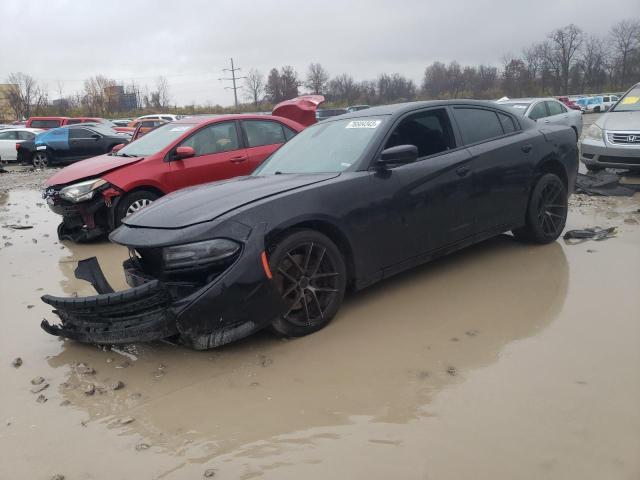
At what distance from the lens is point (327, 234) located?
368 centimetres

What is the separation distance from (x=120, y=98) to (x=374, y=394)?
71180mm

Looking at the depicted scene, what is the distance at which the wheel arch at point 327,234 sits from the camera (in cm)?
335

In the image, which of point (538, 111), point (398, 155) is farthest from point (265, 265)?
point (538, 111)

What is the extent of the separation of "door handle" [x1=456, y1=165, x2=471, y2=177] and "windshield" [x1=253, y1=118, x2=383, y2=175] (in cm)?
79

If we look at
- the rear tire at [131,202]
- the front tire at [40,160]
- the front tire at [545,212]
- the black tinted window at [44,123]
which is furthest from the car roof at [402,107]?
the black tinted window at [44,123]

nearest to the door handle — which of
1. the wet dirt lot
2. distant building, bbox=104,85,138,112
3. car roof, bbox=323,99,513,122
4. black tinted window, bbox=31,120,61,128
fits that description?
car roof, bbox=323,99,513,122

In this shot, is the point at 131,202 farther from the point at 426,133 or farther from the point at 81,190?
the point at 426,133

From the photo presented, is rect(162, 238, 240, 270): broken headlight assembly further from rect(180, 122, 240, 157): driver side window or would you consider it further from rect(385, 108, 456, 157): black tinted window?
rect(180, 122, 240, 157): driver side window

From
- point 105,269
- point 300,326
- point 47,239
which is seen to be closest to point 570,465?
point 300,326

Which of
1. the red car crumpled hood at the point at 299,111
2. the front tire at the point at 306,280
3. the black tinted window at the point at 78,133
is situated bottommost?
the front tire at the point at 306,280

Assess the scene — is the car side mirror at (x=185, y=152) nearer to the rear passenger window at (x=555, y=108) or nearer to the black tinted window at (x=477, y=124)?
the black tinted window at (x=477, y=124)

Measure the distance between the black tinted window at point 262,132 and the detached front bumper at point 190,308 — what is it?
4502 mm

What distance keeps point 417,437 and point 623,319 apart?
2.00 m

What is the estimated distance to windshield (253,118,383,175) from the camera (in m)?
4.08
